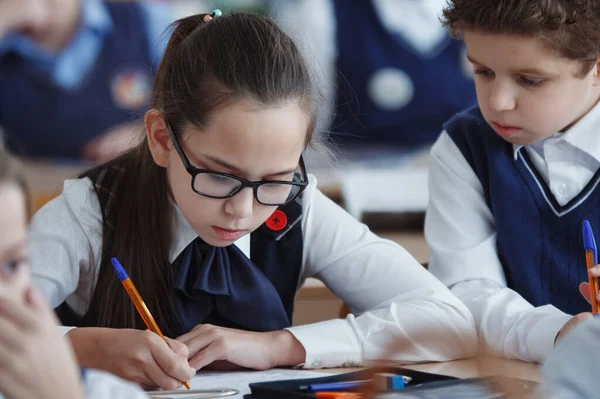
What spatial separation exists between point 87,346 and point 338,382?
34cm

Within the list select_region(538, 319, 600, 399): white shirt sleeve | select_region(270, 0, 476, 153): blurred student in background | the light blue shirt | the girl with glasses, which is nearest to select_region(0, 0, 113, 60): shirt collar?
the light blue shirt

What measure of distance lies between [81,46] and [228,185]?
6.39 feet

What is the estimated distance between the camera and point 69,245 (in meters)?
1.36

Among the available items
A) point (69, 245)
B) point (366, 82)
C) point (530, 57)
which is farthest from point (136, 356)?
point (366, 82)

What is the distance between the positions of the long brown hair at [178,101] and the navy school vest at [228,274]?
0.04 ft

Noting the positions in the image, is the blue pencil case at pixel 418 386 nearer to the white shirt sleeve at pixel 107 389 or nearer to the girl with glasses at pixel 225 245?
the girl with glasses at pixel 225 245

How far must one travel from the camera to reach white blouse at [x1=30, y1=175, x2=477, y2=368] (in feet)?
4.31

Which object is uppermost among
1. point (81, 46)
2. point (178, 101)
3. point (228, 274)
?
point (81, 46)

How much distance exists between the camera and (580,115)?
1.53 meters

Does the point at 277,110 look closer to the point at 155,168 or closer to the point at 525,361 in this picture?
the point at 155,168

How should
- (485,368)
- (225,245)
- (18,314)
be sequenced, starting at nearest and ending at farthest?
(18,314)
(485,368)
(225,245)

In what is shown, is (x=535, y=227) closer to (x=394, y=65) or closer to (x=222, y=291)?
(x=222, y=291)

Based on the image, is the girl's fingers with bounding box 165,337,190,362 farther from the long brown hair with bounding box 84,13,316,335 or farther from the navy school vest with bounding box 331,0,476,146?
the navy school vest with bounding box 331,0,476,146

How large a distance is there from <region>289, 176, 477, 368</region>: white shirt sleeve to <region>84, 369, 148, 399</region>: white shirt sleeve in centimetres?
52
